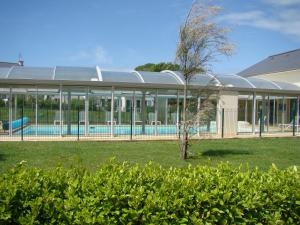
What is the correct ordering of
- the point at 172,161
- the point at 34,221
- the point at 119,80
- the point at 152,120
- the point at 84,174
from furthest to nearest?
the point at 152,120 < the point at 119,80 < the point at 172,161 < the point at 84,174 < the point at 34,221

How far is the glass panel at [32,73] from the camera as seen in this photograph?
1761 cm

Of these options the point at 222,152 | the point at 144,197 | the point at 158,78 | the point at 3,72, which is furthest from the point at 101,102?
the point at 144,197

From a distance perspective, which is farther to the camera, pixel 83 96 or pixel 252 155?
pixel 83 96

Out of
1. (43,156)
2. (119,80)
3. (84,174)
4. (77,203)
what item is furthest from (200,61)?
(77,203)

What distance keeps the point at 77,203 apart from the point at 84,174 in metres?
0.78

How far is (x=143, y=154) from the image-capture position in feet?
40.2

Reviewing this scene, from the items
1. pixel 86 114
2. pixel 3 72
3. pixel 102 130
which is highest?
pixel 3 72

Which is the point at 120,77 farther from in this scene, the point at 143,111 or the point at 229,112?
the point at 229,112

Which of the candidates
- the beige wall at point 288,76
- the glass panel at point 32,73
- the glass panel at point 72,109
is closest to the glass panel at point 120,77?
the glass panel at point 72,109

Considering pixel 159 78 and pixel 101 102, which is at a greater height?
pixel 159 78

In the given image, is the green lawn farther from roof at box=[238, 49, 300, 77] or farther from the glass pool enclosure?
roof at box=[238, 49, 300, 77]

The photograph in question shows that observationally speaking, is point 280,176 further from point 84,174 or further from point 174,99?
point 174,99

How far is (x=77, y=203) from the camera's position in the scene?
3434 millimetres

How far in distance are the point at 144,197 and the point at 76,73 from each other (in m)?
15.8
